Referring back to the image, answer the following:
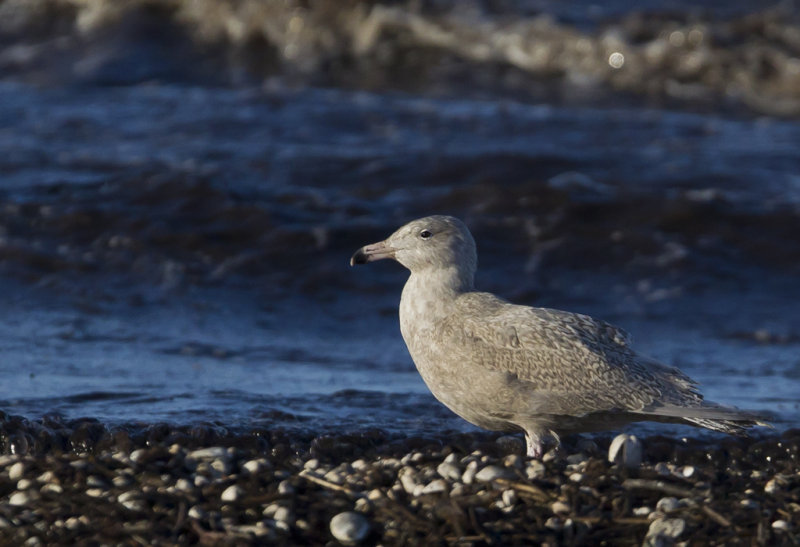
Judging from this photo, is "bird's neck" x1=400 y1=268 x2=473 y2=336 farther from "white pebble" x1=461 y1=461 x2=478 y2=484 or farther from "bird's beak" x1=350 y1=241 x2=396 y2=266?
"white pebble" x1=461 y1=461 x2=478 y2=484

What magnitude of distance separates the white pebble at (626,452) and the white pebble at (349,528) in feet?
4.11

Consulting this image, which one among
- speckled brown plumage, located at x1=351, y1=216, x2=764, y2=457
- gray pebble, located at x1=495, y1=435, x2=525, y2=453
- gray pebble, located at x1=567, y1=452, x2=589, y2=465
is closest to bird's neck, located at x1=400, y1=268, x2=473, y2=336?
speckled brown plumage, located at x1=351, y1=216, x2=764, y2=457

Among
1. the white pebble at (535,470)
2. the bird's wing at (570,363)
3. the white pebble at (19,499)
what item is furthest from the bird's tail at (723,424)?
the white pebble at (19,499)

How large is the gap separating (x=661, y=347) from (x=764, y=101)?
6402 mm

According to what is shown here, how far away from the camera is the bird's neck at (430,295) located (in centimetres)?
587

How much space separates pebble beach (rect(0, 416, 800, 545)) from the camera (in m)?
4.60

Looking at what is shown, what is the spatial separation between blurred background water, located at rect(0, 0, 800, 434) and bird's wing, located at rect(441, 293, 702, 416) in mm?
1169

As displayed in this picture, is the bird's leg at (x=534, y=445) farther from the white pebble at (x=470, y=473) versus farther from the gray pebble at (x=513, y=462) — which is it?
the white pebble at (x=470, y=473)

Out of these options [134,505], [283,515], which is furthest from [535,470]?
[134,505]

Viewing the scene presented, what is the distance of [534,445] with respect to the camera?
18.4ft

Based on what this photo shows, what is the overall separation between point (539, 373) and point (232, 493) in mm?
1526

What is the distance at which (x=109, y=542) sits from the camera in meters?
4.55

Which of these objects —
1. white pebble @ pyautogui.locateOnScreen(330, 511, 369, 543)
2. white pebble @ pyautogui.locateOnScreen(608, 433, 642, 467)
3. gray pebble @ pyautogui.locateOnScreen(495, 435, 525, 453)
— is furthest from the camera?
gray pebble @ pyautogui.locateOnScreen(495, 435, 525, 453)

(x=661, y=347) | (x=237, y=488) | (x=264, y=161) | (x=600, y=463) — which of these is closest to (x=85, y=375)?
(x=237, y=488)
